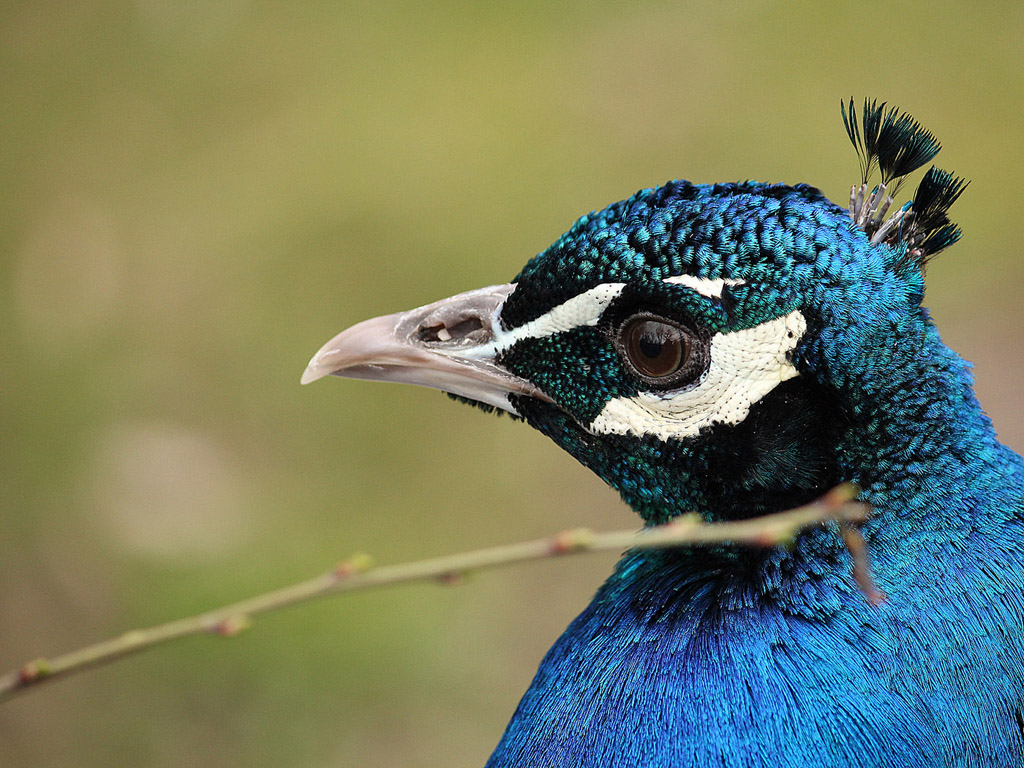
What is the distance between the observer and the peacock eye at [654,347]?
1617 millimetres

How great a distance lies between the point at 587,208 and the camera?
580 cm

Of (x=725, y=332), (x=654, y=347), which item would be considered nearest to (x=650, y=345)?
(x=654, y=347)

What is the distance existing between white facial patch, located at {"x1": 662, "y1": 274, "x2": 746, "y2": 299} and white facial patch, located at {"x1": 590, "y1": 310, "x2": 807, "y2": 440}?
7cm

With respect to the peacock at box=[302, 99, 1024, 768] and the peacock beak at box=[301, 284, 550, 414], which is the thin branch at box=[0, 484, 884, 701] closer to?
the peacock at box=[302, 99, 1024, 768]

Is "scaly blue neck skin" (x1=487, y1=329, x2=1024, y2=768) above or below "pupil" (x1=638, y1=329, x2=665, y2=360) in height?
below

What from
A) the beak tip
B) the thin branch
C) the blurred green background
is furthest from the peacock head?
the blurred green background

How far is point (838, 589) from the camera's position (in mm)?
1546

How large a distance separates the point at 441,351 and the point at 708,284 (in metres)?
0.51

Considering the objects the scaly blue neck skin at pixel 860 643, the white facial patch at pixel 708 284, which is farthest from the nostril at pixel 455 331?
the scaly blue neck skin at pixel 860 643

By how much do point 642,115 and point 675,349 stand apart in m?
5.17

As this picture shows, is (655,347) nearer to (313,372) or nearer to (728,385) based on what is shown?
(728,385)

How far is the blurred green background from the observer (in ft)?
12.2

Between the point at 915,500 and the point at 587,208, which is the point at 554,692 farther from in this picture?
the point at 587,208

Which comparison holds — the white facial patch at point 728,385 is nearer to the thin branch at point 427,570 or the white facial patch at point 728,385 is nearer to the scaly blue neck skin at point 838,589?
the scaly blue neck skin at point 838,589
